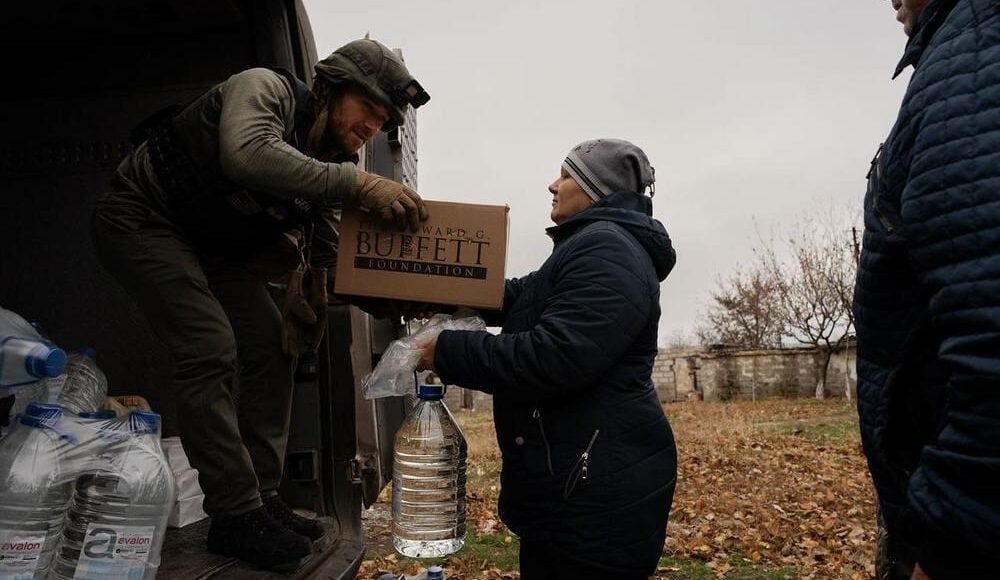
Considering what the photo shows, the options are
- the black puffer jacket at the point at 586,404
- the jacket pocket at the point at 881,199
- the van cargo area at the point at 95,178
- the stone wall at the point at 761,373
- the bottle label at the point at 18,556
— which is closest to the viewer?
the jacket pocket at the point at 881,199

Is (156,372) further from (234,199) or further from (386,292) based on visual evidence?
(386,292)

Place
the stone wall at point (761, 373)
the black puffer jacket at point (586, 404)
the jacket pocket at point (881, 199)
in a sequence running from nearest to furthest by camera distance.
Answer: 1. the jacket pocket at point (881, 199)
2. the black puffer jacket at point (586, 404)
3. the stone wall at point (761, 373)

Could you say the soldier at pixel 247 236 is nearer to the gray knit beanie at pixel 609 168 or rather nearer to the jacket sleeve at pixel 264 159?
the jacket sleeve at pixel 264 159

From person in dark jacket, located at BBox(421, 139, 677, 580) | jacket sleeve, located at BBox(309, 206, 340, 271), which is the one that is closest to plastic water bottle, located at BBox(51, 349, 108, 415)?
jacket sleeve, located at BBox(309, 206, 340, 271)

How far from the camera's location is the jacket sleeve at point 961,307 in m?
1.04

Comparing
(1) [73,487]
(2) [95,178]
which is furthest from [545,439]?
(2) [95,178]

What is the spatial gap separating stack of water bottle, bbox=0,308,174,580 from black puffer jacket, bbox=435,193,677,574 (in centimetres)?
97

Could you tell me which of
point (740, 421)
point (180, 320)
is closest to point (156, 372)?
point (180, 320)

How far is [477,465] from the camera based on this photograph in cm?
1216

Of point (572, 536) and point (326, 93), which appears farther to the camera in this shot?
point (326, 93)

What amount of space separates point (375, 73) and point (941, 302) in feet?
7.54

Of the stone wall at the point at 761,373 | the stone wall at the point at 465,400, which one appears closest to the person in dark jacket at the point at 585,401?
the stone wall at the point at 465,400

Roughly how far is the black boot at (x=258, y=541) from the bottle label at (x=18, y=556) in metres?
0.68

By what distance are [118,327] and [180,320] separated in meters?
1.19
